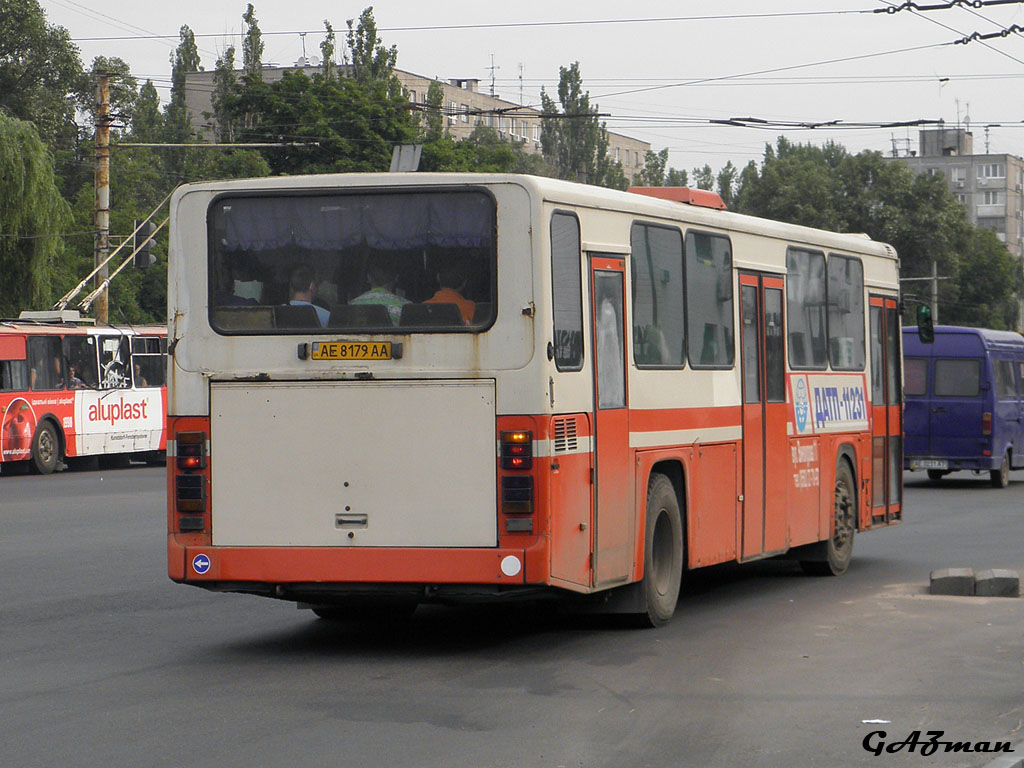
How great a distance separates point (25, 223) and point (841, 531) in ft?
102

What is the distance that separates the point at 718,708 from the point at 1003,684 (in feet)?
5.96

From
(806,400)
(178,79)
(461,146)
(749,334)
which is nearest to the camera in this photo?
(749,334)

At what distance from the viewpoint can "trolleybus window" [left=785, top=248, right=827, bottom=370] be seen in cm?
1371

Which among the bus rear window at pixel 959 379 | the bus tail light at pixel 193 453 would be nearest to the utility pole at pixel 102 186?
the bus rear window at pixel 959 379

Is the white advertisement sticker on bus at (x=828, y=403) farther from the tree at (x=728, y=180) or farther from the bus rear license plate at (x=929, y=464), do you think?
the tree at (x=728, y=180)

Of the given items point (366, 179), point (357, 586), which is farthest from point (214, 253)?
point (357, 586)

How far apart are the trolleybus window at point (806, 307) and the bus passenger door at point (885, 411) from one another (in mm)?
1451

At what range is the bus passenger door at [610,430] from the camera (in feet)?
33.2

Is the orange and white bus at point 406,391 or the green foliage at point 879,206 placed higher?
the green foliage at point 879,206

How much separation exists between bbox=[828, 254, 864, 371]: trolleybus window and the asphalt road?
2.01 m

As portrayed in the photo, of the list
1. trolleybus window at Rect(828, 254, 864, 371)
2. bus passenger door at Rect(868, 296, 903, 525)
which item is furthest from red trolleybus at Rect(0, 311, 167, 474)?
trolleybus window at Rect(828, 254, 864, 371)

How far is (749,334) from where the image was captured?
12750 millimetres

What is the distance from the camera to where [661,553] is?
36.7 feet

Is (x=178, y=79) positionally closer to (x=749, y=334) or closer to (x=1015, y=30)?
(x=1015, y=30)
